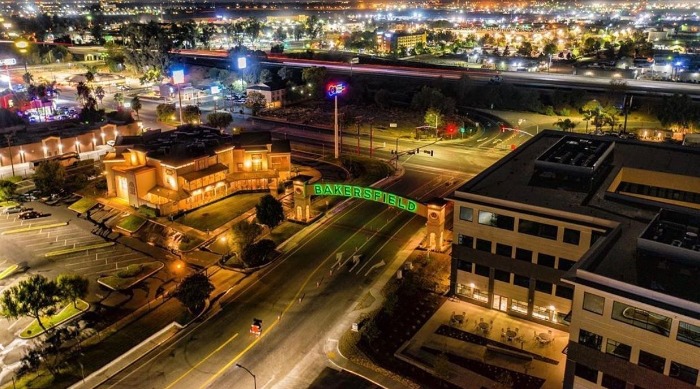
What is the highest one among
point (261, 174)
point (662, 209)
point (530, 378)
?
point (662, 209)

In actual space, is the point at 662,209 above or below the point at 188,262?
above

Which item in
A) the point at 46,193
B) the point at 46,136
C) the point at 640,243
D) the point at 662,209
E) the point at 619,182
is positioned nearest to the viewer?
the point at 640,243

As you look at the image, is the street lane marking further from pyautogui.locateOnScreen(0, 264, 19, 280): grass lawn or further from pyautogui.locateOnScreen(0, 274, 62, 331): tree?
pyautogui.locateOnScreen(0, 264, 19, 280): grass lawn

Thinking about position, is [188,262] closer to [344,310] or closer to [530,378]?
[344,310]

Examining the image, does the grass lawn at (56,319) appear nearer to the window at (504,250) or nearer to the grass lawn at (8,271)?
the grass lawn at (8,271)

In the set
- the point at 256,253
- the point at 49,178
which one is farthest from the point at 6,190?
the point at 256,253

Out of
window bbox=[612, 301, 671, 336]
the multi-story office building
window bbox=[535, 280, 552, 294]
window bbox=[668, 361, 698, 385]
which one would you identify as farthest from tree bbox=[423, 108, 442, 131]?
window bbox=[668, 361, 698, 385]

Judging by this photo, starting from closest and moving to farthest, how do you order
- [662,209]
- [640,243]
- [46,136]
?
[640,243]
[662,209]
[46,136]

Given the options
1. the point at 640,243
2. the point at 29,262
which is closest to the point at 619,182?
the point at 640,243
